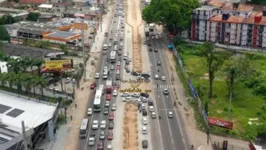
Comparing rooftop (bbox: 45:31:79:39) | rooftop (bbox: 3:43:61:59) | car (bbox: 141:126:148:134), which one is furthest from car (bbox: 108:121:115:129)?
rooftop (bbox: 45:31:79:39)

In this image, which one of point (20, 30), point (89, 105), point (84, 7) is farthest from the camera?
point (84, 7)

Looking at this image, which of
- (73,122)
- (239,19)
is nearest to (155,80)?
(73,122)

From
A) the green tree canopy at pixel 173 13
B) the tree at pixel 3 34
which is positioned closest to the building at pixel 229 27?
the green tree canopy at pixel 173 13

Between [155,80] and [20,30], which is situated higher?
[20,30]

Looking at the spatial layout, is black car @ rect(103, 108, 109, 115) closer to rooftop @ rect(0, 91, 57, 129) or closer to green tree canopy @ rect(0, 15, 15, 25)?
rooftop @ rect(0, 91, 57, 129)

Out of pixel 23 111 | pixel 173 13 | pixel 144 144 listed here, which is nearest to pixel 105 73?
pixel 23 111

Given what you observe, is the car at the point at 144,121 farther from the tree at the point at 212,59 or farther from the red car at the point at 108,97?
the tree at the point at 212,59

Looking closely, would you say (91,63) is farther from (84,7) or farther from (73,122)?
(84,7)
